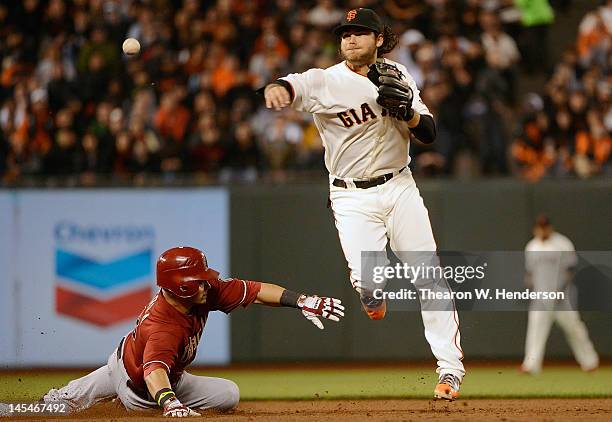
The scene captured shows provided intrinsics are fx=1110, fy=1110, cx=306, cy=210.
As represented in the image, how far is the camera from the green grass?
1048 centimetres

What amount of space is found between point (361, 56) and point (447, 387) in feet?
7.86

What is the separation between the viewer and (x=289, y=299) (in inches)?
315

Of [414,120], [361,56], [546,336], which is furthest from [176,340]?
[546,336]

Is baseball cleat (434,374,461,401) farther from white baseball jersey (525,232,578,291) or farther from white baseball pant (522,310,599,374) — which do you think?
white baseball pant (522,310,599,374)

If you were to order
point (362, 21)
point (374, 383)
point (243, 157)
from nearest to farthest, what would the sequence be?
1. point (362, 21)
2. point (374, 383)
3. point (243, 157)

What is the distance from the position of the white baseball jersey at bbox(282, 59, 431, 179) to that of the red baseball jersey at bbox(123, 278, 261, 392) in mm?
1171

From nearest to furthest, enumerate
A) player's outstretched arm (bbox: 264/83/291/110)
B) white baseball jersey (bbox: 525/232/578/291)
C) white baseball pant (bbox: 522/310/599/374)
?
player's outstretched arm (bbox: 264/83/291/110) < white baseball jersey (bbox: 525/232/578/291) < white baseball pant (bbox: 522/310/599/374)

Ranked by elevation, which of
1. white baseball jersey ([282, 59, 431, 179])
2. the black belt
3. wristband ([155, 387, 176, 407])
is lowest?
wristband ([155, 387, 176, 407])

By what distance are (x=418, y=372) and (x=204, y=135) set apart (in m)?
3.78

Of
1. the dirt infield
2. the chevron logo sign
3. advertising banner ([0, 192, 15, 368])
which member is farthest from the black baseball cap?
advertising banner ([0, 192, 15, 368])

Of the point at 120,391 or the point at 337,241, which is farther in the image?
the point at 337,241

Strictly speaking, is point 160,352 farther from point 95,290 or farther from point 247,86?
point 247,86

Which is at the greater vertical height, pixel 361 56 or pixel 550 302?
pixel 361 56

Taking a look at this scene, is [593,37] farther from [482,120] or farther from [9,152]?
[9,152]
